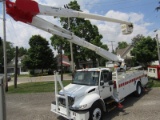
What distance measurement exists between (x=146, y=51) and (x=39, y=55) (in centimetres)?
2237

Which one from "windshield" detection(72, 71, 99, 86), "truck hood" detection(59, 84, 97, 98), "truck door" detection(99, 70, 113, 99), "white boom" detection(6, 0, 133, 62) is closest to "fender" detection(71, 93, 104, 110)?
"truck hood" detection(59, 84, 97, 98)

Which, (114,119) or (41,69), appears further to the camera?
(41,69)

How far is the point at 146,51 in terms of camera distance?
1480 inches

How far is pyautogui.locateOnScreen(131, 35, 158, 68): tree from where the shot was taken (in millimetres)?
37938

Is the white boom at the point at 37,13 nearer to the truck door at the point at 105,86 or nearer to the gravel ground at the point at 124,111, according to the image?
the truck door at the point at 105,86

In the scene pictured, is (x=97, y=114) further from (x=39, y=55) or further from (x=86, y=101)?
(x=39, y=55)

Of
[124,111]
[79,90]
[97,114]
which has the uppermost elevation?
[79,90]

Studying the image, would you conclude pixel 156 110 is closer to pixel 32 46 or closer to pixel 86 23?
pixel 86 23

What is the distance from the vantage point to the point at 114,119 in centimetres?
841

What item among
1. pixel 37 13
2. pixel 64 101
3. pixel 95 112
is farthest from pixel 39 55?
pixel 37 13

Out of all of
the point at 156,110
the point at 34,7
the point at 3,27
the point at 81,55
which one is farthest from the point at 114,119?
the point at 81,55

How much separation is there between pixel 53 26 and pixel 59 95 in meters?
2.85

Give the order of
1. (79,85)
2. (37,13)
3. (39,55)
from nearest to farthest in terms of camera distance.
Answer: (37,13)
(79,85)
(39,55)

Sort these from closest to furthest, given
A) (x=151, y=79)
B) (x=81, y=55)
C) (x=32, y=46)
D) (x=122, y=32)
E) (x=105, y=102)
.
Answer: (x=105, y=102), (x=122, y=32), (x=151, y=79), (x=81, y=55), (x=32, y=46)
